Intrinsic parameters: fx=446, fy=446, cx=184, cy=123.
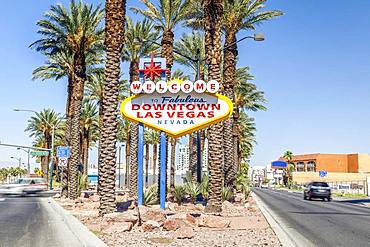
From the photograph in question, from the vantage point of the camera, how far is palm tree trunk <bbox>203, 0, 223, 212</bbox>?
66.0 ft

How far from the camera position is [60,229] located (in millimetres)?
14844

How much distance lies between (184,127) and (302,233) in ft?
20.9

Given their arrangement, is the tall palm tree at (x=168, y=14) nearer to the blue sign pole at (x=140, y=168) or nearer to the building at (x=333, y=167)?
the blue sign pole at (x=140, y=168)

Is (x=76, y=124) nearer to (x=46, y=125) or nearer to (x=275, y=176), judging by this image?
(x=46, y=125)

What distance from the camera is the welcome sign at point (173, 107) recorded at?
59.8 ft

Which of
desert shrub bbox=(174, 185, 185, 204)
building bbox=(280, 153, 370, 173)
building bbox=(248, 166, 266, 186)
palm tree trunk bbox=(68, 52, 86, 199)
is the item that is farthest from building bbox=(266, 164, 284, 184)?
desert shrub bbox=(174, 185, 185, 204)

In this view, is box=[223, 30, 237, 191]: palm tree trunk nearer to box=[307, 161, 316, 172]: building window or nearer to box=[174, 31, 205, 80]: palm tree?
box=[174, 31, 205, 80]: palm tree

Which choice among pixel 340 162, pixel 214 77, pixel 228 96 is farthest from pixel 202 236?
pixel 340 162

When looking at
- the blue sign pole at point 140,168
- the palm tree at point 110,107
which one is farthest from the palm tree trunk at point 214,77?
the palm tree at point 110,107

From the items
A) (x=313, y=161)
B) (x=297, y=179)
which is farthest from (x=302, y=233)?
(x=313, y=161)

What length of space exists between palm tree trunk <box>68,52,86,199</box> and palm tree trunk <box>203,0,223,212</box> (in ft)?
40.4

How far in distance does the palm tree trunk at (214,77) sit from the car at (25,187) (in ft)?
82.3

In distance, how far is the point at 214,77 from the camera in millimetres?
20703

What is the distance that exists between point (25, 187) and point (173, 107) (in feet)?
88.9
